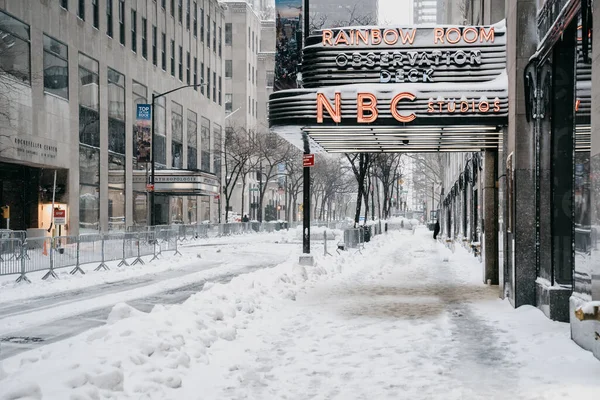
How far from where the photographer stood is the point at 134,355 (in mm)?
7730

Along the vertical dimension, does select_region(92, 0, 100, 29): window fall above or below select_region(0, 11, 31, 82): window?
above

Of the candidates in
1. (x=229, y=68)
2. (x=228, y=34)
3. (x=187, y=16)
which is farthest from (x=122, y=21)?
(x=228, y=34)

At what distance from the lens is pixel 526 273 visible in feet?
41.7

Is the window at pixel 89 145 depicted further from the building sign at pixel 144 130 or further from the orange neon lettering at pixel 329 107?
the orange neon lettering at pixel 329 107

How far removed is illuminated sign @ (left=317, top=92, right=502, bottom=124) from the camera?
48.9 ft

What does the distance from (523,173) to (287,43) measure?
26.3 feet

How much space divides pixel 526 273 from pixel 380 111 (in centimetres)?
476

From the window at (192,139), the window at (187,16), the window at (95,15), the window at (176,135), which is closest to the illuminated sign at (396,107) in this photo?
the window at (95,15)

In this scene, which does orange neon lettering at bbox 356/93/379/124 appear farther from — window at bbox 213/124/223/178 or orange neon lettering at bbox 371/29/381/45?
window at bbox 213/124/223/178

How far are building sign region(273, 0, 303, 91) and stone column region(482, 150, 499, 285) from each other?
6.59 metres

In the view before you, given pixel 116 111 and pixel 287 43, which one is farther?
pixel 116 111

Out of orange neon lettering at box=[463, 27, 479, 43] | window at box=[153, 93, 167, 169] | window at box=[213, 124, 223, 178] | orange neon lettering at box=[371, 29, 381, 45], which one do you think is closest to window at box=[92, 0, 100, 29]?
window at box=[153, 93, 167, 169]

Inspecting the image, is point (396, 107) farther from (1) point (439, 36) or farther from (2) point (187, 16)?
(2) point (187, 16)

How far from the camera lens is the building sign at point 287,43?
17.1m
